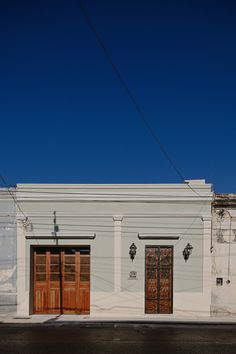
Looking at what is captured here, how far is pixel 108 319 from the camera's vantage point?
43.2ft

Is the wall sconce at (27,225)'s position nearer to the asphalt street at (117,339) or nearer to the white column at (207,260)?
the asphalt street at (117,339)

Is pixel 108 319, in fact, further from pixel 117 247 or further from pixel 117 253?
pixel 117 247

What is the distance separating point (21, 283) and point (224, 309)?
6.99 m

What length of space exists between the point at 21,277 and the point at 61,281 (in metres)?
1.38

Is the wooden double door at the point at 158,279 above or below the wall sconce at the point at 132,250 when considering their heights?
below

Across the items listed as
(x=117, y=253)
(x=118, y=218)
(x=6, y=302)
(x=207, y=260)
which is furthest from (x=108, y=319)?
(x=207, y=260)

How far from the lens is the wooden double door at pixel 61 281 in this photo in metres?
14.2

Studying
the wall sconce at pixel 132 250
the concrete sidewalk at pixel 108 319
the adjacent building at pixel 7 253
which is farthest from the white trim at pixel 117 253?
the adjacent building at pixel 7 253

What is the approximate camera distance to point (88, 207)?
1420cm

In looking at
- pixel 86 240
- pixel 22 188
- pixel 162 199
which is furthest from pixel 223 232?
pixel 22 188

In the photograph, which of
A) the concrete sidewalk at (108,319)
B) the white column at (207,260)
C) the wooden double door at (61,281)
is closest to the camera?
the concrete sidewalk at (108,319)

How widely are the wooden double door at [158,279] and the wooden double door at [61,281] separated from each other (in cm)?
210

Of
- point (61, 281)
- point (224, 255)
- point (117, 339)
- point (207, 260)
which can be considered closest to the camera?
point (117, 339)

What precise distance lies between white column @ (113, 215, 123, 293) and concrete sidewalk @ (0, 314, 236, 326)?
43.4 inches
